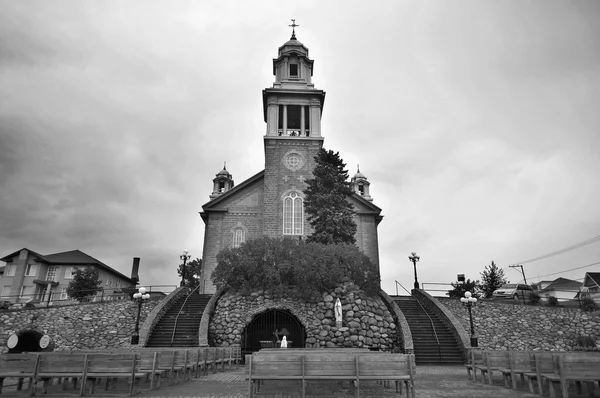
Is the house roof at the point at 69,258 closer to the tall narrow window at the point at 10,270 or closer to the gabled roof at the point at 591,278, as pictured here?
the tall narrow window at the point at 10,270

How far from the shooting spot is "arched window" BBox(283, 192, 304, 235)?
107 ft

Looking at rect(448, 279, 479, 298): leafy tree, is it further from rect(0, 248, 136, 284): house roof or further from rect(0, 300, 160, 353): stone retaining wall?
rect(0, 248, 136, 284): house roof

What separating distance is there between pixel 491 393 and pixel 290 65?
34525 millimetres

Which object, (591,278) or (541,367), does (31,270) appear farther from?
(591,278)

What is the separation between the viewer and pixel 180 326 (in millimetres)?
21703

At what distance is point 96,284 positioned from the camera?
40.2 metres

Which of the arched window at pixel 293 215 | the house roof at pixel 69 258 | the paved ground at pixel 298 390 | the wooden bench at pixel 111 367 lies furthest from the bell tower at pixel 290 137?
the house roof at pixel 69 258


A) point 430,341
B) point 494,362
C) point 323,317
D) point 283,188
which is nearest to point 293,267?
point 323,317

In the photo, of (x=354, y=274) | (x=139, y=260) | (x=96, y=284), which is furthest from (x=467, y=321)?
(x=139, y=260)

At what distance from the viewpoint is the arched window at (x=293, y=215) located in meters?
32.5

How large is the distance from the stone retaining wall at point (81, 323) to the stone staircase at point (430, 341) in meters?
15.5

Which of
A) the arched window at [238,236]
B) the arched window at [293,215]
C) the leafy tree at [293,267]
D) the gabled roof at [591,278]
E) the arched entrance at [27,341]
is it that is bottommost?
the arched entrance at [27,341]

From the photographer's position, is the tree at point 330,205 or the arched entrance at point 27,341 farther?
the tree at point 330,205

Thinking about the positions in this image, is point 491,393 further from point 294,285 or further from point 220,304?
point 220,304
